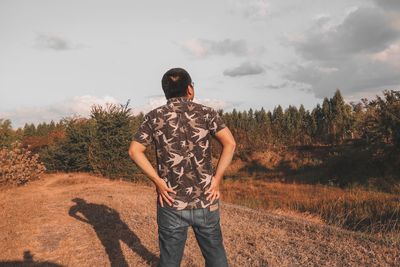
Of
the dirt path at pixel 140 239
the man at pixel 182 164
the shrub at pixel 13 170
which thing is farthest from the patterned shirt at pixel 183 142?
the shrub at pixel 13 170

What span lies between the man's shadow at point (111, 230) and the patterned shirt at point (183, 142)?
2.69m

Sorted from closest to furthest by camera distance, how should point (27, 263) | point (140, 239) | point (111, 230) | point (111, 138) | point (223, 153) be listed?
point (223, 153), point (27, 263), point (140, 239), point (111, 230), point (111, 138)

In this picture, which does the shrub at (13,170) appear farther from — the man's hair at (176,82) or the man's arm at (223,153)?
the man's arm at (223,153)

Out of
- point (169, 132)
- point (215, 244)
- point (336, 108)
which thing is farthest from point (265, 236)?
point (336, 108)

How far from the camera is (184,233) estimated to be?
3.44 m

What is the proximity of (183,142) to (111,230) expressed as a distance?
4953 millimetres

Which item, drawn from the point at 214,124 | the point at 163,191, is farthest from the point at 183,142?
the point at 163,191

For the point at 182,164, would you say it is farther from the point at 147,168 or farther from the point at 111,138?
the point at 111,138

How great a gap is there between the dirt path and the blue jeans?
2.14 metres

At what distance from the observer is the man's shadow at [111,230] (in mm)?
6055

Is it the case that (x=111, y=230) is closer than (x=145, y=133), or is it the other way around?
(x=145, y=133)

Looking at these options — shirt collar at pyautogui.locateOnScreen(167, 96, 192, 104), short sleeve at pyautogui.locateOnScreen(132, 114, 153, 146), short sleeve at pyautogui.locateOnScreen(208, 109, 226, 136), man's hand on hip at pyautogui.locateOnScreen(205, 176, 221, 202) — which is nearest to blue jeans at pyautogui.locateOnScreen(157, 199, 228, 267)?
man's hand on hip at pyautogui.locateOnScreen(205, 176, 221, 202)

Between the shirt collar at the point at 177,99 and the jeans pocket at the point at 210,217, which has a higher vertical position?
the shirt collar at the point at 177,99

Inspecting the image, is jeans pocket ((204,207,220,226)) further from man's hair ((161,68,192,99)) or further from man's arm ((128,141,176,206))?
man's hair ((161,68,192,99))
